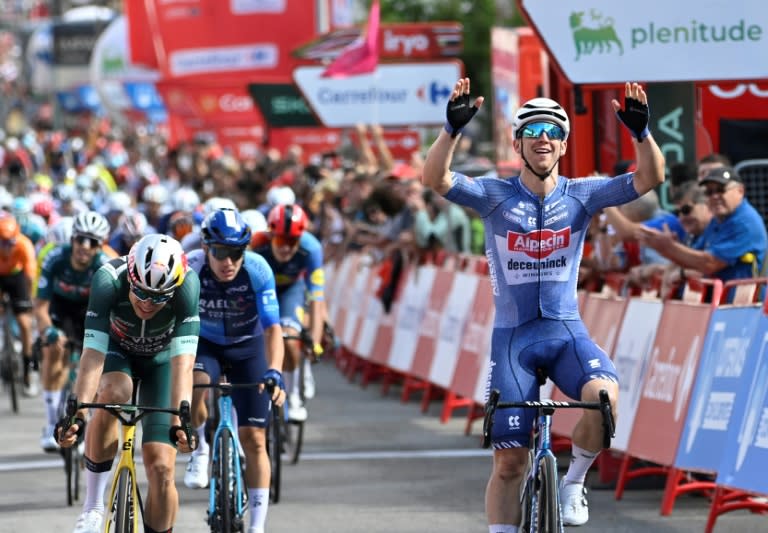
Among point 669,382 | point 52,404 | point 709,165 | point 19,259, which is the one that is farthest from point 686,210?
point 19,259

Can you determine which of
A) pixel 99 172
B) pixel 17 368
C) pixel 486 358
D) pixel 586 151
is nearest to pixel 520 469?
pixel 486 358

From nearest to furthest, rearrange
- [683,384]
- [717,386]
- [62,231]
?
1. [717,386]
2. [683,384]
3. [62,231]

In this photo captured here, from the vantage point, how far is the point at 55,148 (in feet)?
186

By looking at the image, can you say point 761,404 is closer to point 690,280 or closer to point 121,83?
point 690,280

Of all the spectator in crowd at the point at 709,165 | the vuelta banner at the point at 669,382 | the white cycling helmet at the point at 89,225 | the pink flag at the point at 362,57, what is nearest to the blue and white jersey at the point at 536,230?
the vuelta banner at the point at 669,382

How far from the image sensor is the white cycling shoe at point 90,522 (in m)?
9.07

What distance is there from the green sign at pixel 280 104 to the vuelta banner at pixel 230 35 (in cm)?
1322

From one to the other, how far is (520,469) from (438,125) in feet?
56.6

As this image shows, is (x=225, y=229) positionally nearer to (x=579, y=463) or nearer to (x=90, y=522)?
A: (x=90, y=522)

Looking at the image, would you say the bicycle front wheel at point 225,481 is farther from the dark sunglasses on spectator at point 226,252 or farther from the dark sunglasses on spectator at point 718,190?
the dark sunglasses on spectator at point 718,190

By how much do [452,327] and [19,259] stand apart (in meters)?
4.40

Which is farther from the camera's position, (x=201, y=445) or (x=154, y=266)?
(x=201, y=445)

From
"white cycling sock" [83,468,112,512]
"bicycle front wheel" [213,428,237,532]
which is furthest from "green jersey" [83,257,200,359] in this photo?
"bicycle front wheel" [213,428,237,532]

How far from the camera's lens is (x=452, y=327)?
17188 mm
